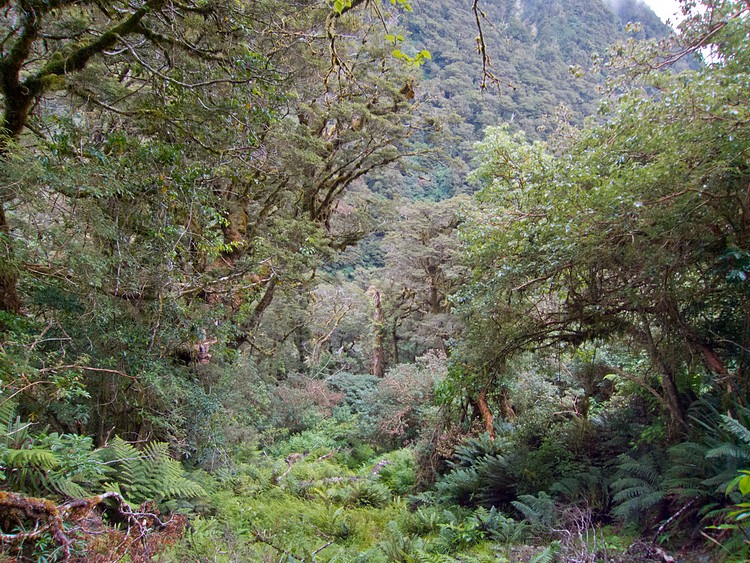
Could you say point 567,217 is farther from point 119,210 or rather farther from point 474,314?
point 119,210

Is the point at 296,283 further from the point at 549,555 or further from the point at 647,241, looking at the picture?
the point at 549,555

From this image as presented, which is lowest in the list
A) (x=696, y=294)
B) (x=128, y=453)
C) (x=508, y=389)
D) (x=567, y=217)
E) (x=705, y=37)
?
(x=128, y=453)

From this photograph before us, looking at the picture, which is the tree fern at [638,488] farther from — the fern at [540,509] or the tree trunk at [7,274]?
the tree trunk at [7,274]

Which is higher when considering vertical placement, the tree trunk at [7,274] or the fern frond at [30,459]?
the tree trunk at [7,274]

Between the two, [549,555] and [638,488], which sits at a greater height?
[638,488]

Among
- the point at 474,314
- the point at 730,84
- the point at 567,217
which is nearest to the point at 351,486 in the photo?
the point at 474,314

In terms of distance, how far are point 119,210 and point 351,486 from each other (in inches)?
272

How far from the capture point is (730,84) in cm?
401

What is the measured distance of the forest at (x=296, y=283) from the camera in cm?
371

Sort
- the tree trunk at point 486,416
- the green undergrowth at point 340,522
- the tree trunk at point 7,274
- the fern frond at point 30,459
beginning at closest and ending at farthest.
Answer: the fern frond at point 30,459
the tree trunk at point 7,274
the green undergrowth at point 340,522
the tree trunk at point 486,416

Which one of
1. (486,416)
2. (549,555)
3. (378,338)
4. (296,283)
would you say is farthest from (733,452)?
(378,338)

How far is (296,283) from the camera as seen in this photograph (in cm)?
812

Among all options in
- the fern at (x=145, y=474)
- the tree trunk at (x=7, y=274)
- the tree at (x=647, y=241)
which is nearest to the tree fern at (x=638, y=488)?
the tree at (x=647, y=241)

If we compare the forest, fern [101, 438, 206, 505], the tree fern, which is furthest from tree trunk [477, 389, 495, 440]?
fern [101, 438, 206, 505]
